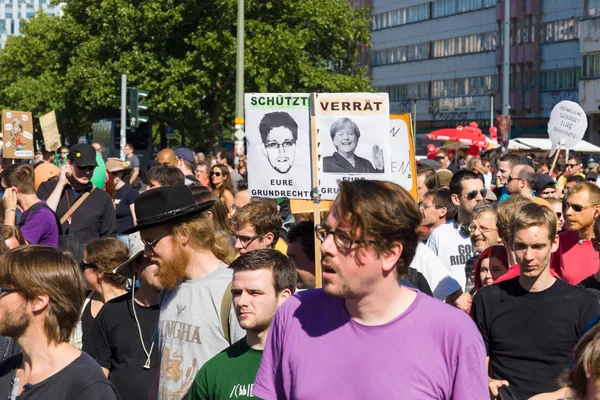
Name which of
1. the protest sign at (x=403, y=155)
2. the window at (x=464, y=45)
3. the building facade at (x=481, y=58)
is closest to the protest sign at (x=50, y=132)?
the protest sign at (x=403, y=155)

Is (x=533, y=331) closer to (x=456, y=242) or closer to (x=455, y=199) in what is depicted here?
(x=456, y=242)

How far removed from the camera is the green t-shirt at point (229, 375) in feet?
14.2

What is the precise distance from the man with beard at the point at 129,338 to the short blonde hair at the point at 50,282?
1.34 metres

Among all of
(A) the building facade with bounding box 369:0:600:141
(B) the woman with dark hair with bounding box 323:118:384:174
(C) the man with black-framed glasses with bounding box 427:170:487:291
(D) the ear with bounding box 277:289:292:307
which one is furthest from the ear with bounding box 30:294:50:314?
(A) the building facade with bounding box 369:0:600:141

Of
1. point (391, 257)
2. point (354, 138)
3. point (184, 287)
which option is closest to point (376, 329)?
point (391, 257)

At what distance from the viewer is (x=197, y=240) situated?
4910mm

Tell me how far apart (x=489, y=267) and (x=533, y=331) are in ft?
4.06

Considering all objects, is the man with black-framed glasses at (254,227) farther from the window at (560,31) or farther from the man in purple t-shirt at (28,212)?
the window at (560,31)

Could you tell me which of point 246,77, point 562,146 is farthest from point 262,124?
point 246,77

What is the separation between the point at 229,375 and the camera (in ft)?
14.3

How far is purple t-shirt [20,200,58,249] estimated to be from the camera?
9195 millimetres

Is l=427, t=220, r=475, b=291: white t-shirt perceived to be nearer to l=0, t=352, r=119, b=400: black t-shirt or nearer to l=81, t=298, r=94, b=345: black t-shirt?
l=81, t=298, r=94, b=345: black t-shirt

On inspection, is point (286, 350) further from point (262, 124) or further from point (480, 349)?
point (262, 124)

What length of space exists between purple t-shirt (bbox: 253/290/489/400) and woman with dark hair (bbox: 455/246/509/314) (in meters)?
Answer: 3.24
